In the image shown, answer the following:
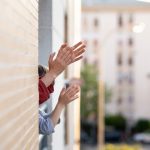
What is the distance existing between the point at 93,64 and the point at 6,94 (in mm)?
50608

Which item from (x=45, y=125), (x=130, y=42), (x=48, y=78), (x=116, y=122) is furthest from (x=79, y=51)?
(x=130, y=42)

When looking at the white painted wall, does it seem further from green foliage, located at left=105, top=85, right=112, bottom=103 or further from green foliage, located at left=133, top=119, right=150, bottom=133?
green foliage, located at left=105, top=85, right=112, bottom=103

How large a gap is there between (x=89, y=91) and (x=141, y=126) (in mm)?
6887

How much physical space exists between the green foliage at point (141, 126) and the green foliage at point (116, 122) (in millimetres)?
1106

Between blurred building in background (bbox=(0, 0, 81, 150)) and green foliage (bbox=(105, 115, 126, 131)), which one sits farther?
green foliage (bbox=(105, 115, 126, 131))

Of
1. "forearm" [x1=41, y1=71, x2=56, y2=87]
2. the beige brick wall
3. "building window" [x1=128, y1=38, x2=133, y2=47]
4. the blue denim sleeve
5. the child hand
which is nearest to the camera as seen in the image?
the beige brick wall

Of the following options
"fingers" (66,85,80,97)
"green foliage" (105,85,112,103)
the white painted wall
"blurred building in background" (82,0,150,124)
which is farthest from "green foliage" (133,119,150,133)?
"fingers" (66,85,80,97)

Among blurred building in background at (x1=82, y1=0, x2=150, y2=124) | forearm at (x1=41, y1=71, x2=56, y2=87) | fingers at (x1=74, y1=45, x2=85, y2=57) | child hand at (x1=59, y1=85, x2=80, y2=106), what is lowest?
child hand at (x1=59, y1=85, x2=80, y2=106)

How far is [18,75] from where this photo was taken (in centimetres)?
303

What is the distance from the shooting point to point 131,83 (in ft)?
184

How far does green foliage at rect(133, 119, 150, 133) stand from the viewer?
2138 inches

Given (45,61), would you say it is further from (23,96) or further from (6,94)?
(6,94)

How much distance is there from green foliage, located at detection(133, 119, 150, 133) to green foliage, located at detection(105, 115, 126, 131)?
111 centimetres

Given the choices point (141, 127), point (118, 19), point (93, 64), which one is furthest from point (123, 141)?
point (118, 19)
